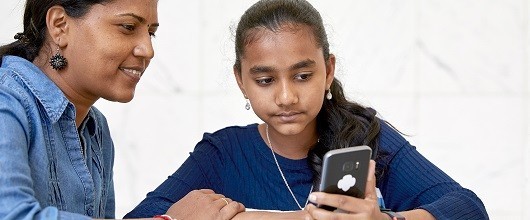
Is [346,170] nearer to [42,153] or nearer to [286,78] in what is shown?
[286,78]

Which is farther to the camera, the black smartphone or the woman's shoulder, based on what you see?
the woman's shoulder

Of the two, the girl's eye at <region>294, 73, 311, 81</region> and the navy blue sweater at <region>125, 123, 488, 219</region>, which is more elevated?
the girl's eye at <region>294, 73, 311, 81</region>

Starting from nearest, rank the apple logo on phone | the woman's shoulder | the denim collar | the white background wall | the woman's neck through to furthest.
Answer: the apple logo on phone → the denim collar → the woman's neck → the woman's shoulder → the white background wall

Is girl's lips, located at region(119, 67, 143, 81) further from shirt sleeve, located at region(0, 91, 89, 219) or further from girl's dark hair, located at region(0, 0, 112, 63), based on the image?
shirt sleeve, located at region(0, 91, 89, 219)

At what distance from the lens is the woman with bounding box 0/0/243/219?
1.64 metres

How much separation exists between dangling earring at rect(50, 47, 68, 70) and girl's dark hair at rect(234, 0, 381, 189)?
464mm

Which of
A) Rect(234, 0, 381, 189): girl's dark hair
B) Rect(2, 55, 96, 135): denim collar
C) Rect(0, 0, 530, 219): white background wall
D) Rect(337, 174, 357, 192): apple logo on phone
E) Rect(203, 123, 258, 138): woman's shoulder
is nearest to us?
Rect(337, 174, 357, 192): apple logo on phone

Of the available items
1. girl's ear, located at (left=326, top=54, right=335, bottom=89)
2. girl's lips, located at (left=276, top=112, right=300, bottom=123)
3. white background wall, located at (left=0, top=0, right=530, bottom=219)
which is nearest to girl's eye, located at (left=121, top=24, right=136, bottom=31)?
girl's lips, located at (left=276, top=112, right=300, bottom=123)

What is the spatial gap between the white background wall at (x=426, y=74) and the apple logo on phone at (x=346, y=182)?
1.87 m

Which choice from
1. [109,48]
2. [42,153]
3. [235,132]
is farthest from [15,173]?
[235,132]

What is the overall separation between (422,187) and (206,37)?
1.74 meters

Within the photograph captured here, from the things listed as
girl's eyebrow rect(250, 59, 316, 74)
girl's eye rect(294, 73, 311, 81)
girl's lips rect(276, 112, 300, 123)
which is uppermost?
girl's eyebrow rect(250, 59, 316, 74)

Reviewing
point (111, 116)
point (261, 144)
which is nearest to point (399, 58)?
point (111, 116)

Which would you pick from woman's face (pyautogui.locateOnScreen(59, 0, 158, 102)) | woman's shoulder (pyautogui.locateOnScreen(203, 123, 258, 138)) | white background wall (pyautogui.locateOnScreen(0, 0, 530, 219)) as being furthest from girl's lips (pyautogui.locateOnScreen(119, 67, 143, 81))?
white background wall (pyautogui.locateOnScreen(0, 0, 530, 219))
